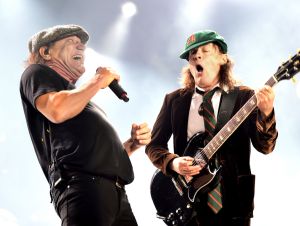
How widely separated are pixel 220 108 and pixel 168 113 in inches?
17.6

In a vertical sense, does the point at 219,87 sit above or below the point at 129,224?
above

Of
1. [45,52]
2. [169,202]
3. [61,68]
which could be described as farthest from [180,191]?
[45,52]

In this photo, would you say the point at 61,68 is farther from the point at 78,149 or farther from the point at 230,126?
the point at 230,126

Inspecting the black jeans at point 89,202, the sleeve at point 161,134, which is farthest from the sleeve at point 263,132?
the black jeans at point 89,202

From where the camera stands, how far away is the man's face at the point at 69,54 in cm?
259

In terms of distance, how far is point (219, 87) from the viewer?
319 centimetres

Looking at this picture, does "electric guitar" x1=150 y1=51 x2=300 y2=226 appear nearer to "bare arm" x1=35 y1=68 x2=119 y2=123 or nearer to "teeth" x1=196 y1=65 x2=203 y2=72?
"teeth" x1=196 y1=65 x2=203 y2=72

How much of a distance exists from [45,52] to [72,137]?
2.40ft

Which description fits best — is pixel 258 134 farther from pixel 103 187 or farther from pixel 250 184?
pixel 103 187

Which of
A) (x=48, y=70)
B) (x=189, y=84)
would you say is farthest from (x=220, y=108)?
(x=48, y=70)

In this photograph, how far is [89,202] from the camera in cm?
196

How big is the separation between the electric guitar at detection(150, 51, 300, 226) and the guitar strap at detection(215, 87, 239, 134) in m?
0.08

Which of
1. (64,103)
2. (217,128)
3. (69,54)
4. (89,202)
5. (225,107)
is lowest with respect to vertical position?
(89,202)

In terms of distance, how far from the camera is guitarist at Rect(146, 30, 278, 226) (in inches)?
110
